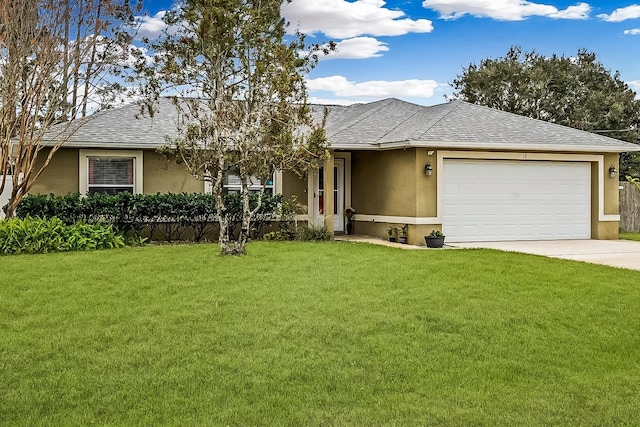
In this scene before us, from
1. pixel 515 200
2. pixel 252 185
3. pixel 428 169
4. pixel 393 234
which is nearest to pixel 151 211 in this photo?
pixel 252 185

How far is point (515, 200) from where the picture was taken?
671 inches

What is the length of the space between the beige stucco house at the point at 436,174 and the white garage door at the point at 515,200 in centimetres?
3

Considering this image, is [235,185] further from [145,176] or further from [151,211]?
[151,211]

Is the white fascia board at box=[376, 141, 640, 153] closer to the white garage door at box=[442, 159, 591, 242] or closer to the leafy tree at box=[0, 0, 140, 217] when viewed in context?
the white garage door at box=[442, 159, 591, 242]

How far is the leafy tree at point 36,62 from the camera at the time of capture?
49.1 ft

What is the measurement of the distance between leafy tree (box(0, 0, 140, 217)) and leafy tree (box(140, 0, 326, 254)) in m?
2.49

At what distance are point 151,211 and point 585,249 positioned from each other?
9.84 meters

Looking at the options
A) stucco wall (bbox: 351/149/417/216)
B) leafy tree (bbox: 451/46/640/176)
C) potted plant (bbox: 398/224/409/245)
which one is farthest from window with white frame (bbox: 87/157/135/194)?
leafy tree (bbox: 451/46/640/176)

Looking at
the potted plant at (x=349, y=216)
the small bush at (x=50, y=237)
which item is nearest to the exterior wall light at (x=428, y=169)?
the potted plant at (x=349, y=216)

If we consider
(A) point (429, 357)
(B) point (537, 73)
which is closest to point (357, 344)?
(A) point (429, 357)

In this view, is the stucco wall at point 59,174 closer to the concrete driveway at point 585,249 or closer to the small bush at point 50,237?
the small bush at point 50,237

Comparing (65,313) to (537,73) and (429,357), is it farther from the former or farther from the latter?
(537,73)

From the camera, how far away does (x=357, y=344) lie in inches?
268

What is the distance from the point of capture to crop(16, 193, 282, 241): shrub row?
49.4 feet
